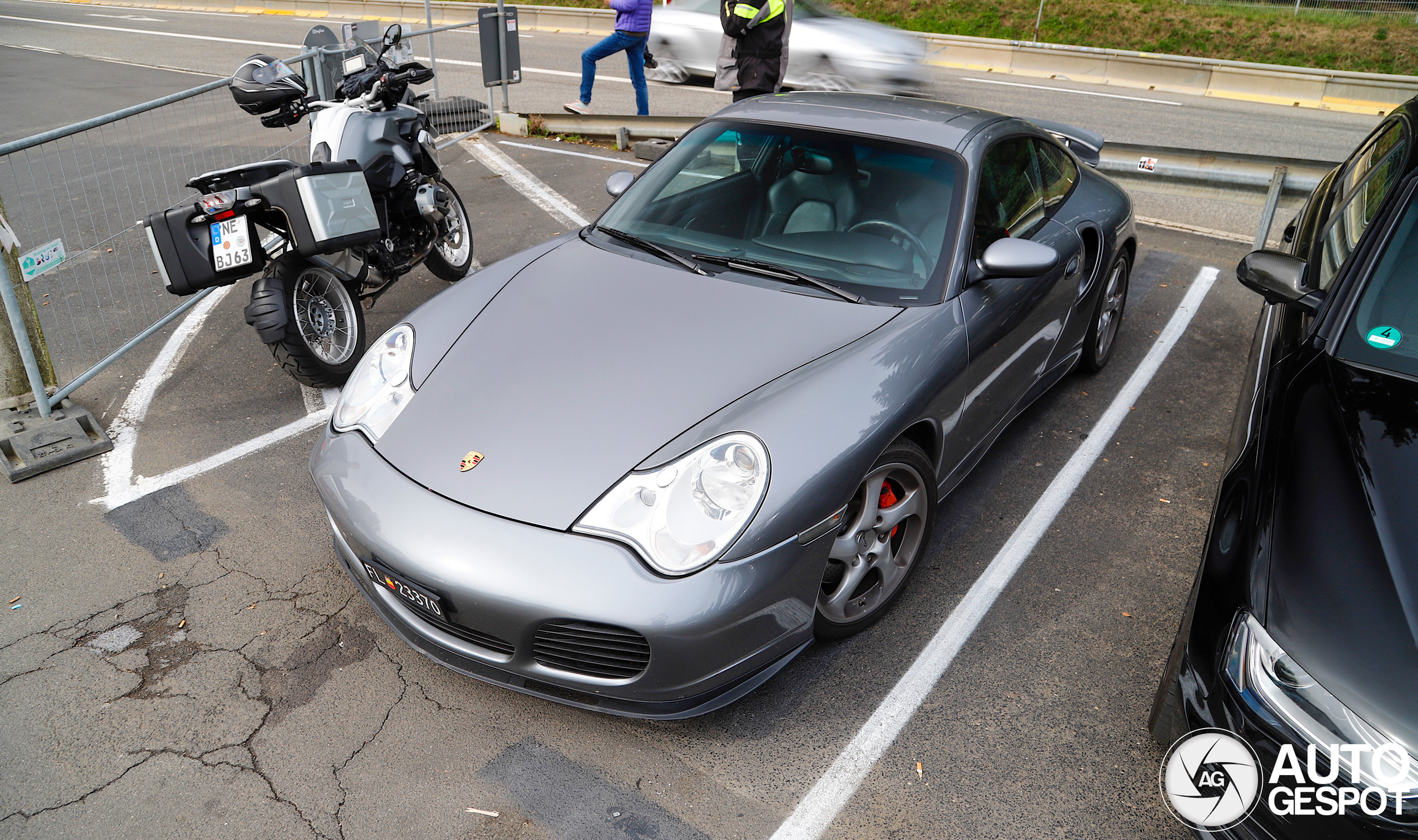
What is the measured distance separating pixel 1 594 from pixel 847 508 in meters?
2.92

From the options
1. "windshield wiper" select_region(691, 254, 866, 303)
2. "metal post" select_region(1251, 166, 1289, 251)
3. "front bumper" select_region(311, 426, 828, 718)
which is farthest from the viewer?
"metal post" select_region(1251, 166, 1289, 251)

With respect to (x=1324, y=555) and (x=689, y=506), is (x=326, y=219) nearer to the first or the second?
(x=689, y=506)

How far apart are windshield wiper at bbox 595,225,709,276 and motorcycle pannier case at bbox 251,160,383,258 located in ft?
4.65

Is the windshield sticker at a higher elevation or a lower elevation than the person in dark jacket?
lower

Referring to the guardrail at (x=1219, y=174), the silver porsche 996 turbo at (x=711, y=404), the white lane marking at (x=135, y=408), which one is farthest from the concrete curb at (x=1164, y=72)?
the white lane marking at (x=135, y=408)

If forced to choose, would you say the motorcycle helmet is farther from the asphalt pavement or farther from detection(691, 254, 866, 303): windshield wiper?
detection(691, 254, 866, 303): windshield wiper

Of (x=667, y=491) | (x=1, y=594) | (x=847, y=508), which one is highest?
(x=667, y=491)

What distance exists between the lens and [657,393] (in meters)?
2.76

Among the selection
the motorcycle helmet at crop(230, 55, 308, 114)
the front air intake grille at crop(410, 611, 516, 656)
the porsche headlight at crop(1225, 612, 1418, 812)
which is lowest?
the front air intake grille at crop(410, 611, 516, 656)

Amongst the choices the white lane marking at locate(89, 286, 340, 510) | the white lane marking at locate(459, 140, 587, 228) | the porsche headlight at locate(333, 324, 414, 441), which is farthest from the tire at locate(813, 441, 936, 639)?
the white lane marking at locate(459, 140, 587, 228)

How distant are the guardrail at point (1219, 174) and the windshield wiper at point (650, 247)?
455 cm

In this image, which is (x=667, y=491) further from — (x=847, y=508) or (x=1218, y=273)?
(x=1218, y=273)

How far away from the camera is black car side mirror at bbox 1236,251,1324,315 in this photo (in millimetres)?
3025

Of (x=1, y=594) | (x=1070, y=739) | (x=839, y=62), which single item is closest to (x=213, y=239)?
(x=1, y=594)
